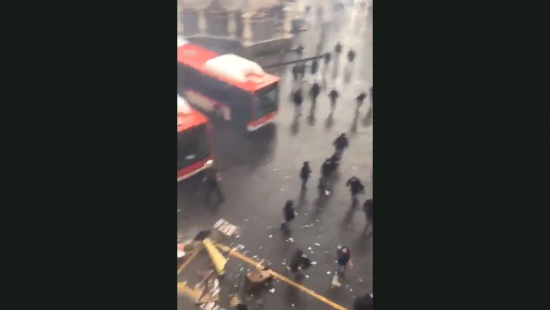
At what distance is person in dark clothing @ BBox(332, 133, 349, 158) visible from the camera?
1.71m

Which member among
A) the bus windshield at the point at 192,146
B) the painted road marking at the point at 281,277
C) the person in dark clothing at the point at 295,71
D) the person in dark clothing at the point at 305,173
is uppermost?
the person in dark clothing at the point at 295,71

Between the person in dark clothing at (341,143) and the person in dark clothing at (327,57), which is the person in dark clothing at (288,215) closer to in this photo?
the person in dark clothing at (341,143)

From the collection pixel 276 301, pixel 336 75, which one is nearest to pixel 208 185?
pixel 276 301

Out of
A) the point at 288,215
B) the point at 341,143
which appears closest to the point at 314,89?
the point at 341,143

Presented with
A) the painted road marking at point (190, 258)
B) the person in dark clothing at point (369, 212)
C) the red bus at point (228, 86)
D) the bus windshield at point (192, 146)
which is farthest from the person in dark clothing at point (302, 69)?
the painted road marking at point (190, 258)

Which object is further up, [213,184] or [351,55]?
[351,55]

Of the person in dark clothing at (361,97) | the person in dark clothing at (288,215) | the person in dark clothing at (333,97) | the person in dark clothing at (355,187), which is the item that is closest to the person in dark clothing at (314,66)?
the person in dark clothing at (333,97)

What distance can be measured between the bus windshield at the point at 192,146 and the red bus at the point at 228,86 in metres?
0.10

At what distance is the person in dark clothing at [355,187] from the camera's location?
1710 mm

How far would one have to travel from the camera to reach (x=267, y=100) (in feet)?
5.75

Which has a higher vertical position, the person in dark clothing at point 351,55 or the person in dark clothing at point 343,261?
the person in dark clothing at point 351,55

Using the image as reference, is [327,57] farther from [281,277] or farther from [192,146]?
[281,277]

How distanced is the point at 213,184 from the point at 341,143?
57 centimetres

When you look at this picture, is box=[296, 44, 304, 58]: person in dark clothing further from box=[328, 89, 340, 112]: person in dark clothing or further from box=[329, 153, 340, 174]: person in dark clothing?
box=[329, 153, 340, 174]: person in dark clothing
